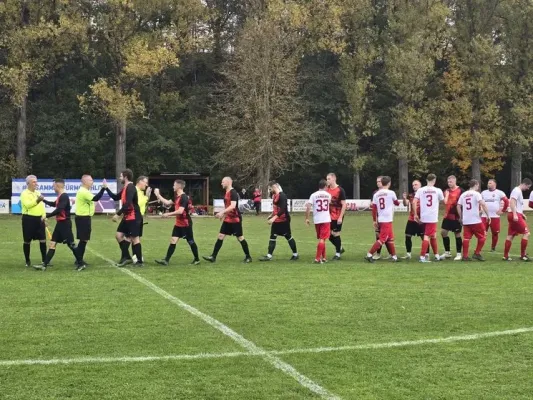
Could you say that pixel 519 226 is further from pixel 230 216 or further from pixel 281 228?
pixel 230 216

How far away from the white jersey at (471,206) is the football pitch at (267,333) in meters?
1.94

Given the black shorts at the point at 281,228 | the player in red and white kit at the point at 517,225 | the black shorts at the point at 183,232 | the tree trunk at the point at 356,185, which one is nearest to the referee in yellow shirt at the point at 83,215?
the black shorts at the point at 183,232

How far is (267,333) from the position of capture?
745cm

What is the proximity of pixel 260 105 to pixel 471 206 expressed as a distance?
102ft

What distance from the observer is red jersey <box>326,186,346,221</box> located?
51.2 ft

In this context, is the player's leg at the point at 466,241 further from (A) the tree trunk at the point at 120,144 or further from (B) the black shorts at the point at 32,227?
(A) the tree trunk at the point at 120,144

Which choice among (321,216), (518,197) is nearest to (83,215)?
(321,216)

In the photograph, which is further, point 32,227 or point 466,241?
point 466,241

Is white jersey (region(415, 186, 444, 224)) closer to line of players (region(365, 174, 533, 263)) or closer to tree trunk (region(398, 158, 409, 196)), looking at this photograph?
line of players (region(365, 174, 533, 263))

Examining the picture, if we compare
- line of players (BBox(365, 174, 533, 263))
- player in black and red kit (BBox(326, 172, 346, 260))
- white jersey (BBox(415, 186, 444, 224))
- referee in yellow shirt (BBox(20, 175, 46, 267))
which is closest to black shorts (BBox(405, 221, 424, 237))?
line of players (BBox(365, 174, 533, 263))

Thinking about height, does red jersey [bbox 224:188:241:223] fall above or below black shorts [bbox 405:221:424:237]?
above

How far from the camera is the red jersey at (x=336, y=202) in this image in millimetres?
15594

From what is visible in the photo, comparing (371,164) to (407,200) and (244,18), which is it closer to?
(244,18)

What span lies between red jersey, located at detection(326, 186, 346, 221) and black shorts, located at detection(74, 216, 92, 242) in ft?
18.2
